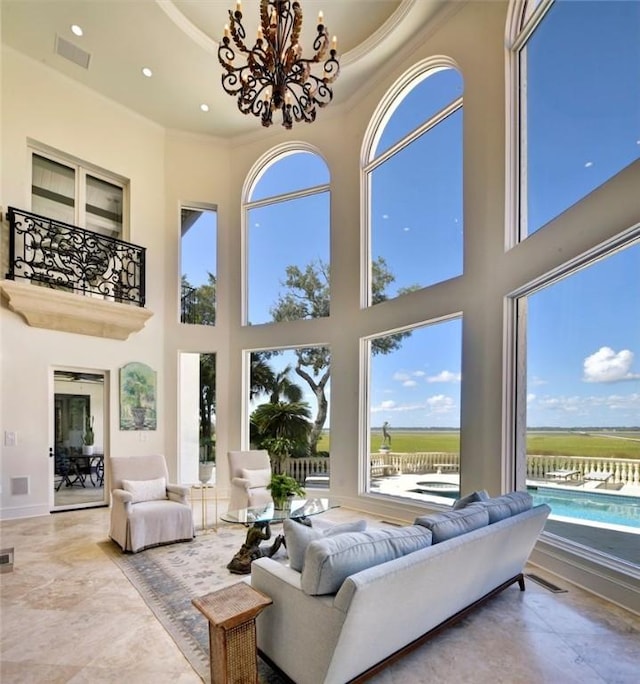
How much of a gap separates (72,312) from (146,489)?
2.95 meters

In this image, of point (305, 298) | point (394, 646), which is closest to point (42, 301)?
point (305, 298)

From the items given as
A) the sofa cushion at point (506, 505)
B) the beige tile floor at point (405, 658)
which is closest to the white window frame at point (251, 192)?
the beige tile floor at point (405, 658)

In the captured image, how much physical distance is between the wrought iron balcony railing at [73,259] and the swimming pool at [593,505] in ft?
20.8

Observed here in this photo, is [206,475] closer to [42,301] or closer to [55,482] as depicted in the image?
[55,482]

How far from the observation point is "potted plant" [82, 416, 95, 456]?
656cm

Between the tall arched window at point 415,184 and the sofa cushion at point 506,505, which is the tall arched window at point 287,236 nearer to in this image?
the tall arched window at point 415,184

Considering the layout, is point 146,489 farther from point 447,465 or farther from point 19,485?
point 447,465

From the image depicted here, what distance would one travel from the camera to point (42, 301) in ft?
19.1

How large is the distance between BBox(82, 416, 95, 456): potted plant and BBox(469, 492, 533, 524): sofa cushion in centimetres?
591

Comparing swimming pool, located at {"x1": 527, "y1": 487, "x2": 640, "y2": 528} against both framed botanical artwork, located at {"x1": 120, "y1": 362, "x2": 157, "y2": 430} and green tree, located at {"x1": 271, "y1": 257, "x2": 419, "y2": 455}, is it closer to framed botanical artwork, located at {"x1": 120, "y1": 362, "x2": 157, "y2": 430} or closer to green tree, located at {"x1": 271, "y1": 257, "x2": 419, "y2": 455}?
green tree, located at {"x1": 271, "y1": 257, "x2": 419, "y2": 455}

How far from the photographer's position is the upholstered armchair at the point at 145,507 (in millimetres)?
4375

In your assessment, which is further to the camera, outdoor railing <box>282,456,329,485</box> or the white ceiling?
outdoor railing <box>282,456,329,485</box>

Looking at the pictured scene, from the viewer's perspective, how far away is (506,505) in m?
Answer: 3.00

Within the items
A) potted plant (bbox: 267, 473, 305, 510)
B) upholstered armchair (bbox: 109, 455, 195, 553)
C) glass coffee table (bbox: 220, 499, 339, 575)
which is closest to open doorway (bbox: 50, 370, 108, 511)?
upholstered armchair (bbox: 109, 455, 195, 553)
